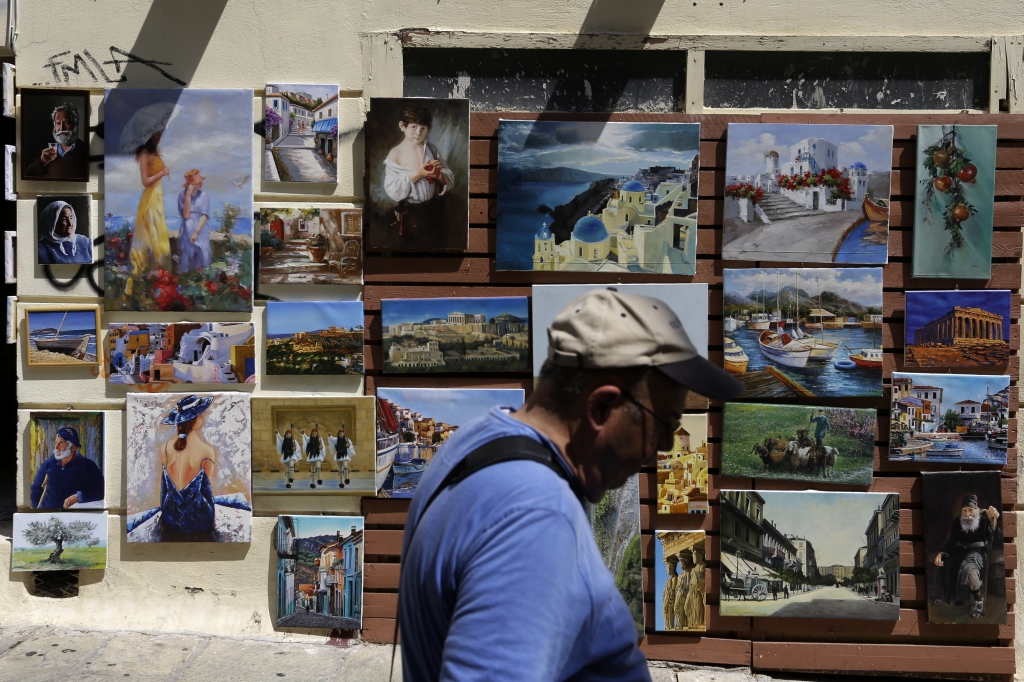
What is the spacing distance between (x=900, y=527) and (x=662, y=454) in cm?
122

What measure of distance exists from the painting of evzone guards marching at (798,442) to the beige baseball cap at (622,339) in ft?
8.72

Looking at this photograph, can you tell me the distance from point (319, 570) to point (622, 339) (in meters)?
3.12

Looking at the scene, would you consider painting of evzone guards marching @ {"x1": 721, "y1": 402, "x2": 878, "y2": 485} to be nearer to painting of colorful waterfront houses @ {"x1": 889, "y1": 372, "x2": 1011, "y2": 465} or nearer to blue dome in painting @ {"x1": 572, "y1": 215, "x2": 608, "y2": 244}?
painting of colorful waterfront houses @ {"x1": 889, "y1": 372, "x2": 1011, "y2": 465}

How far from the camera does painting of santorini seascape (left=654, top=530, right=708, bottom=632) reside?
404 centimetres

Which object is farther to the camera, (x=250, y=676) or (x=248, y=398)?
(x=248, y=398)

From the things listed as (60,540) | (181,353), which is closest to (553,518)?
(181,353)

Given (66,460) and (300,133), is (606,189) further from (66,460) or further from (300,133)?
(66,460)

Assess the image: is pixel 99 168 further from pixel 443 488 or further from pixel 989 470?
pixel 989 470

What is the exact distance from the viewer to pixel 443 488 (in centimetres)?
138

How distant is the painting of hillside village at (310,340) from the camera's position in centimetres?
403

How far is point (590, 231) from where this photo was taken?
3.95 metres

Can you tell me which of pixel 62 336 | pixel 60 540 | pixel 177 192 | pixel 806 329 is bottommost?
pixel 60 540

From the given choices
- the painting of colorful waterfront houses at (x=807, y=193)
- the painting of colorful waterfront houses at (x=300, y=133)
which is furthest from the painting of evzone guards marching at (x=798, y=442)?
the painting of colorful waterfront houses at (x=300, y=133)

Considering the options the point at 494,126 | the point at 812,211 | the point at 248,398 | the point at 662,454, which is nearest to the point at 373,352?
Result: the point at 248,398
